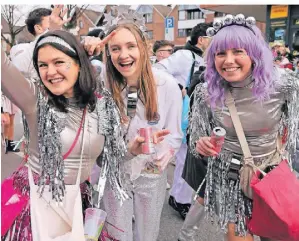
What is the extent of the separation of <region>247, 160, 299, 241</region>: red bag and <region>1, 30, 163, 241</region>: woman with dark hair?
2.89 feet

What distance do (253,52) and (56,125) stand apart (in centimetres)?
116

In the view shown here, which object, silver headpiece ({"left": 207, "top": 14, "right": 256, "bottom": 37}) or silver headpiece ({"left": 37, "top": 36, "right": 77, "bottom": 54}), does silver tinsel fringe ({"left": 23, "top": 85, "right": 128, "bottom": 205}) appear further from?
silver headpiece ({"left": 207, "top": 14, "right": 256, "bottom": 37})

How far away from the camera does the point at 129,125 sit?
227cm

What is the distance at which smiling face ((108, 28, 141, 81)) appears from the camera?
87.7 inches

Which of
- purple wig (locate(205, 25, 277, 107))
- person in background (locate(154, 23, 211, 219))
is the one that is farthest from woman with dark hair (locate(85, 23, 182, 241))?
person in background (locate(154, 23, 211, 219))

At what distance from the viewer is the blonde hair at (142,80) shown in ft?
7.44

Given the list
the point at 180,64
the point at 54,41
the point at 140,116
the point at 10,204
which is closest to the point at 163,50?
the point at 180,64

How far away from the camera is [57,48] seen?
1751 millimetres

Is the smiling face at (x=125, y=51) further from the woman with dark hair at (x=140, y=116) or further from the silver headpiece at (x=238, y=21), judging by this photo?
the silver headpiece at (x=238, y=21)

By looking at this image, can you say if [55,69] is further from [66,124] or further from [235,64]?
[235,64]

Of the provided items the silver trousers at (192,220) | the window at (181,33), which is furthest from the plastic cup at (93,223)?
the window at (181,33)

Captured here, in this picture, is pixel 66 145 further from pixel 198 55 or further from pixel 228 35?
pixel 198 55

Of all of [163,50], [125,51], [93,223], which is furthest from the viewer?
[163,50]

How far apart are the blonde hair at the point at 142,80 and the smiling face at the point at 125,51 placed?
0.11 ft
